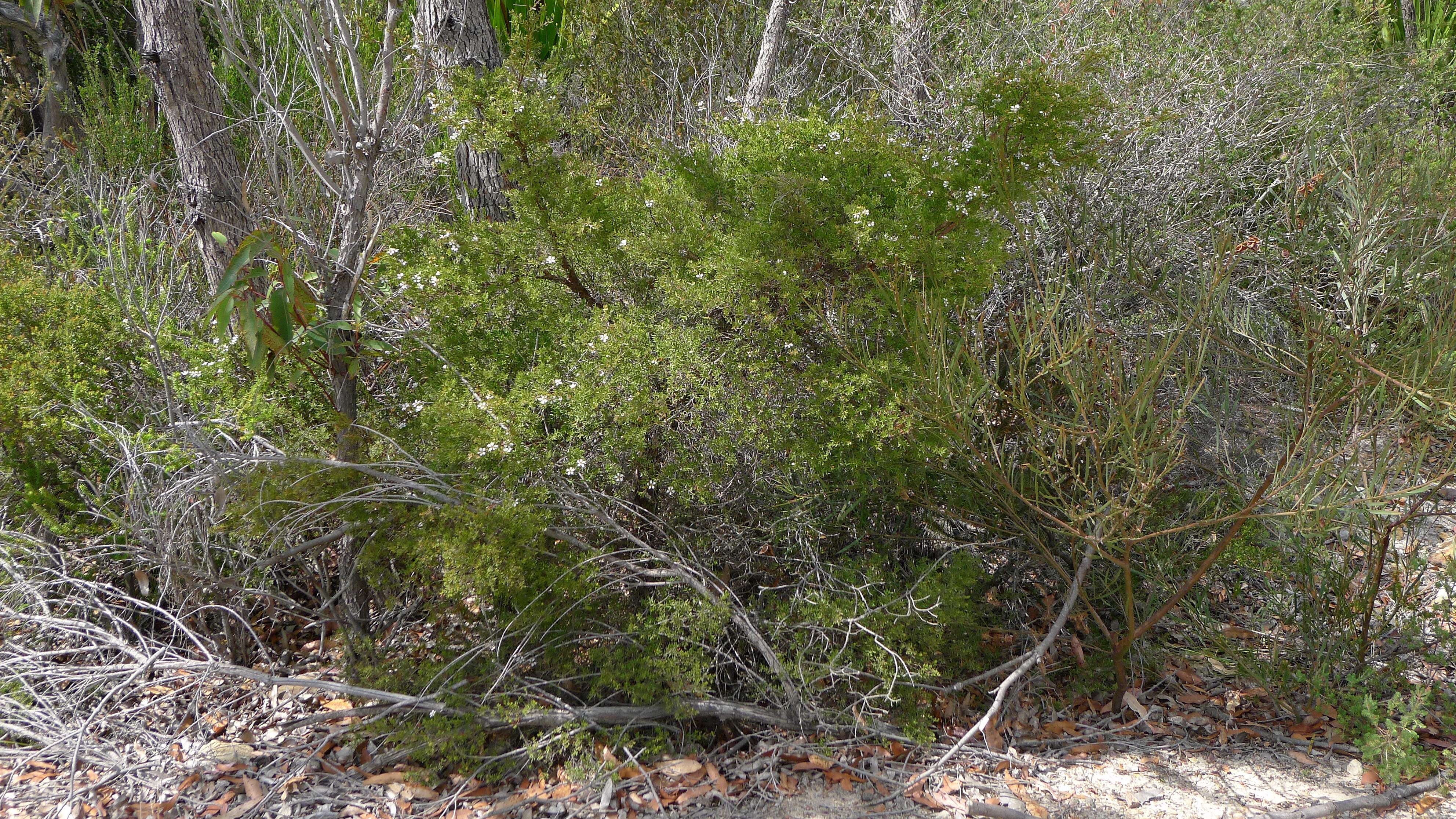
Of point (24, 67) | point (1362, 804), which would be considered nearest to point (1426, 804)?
point (1362, 804)

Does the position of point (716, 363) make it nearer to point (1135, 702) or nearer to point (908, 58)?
point (1135, 702)

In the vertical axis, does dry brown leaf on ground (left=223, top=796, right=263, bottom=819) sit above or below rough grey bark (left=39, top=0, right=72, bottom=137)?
below

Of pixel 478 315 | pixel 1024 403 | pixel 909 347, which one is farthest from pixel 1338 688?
pixel 478 315

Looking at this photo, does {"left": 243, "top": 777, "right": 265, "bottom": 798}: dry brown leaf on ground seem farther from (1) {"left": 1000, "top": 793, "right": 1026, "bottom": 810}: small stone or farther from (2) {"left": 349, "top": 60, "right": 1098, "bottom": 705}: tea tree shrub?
(1) {"left": 1000, "top": 793, "right": 1026, "bottom": 810}: small stone

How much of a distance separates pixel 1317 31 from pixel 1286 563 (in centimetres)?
364

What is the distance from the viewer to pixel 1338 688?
10.4ft

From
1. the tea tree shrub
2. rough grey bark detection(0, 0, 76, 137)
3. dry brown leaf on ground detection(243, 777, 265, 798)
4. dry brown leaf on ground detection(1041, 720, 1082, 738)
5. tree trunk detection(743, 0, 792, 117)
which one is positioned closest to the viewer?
dry brown leaf on ground detection(243, 777, 265, 798)

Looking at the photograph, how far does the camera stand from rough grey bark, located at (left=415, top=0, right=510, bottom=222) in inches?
141

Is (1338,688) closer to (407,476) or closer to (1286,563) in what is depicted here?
(1286,563)

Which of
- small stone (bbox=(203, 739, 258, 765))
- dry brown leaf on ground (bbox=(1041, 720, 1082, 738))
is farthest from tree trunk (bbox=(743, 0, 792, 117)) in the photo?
small stone (bbox=(203, 739, 258, 765))

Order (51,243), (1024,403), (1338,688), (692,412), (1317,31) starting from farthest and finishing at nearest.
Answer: (1317,31) < (51,243) < (1338,688) < (692,412) < (1024,403)

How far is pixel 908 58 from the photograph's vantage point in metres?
4.78

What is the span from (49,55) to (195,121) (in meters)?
2.84

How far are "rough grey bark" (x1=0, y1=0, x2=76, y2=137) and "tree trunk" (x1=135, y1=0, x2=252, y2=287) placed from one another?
7.45 ft
